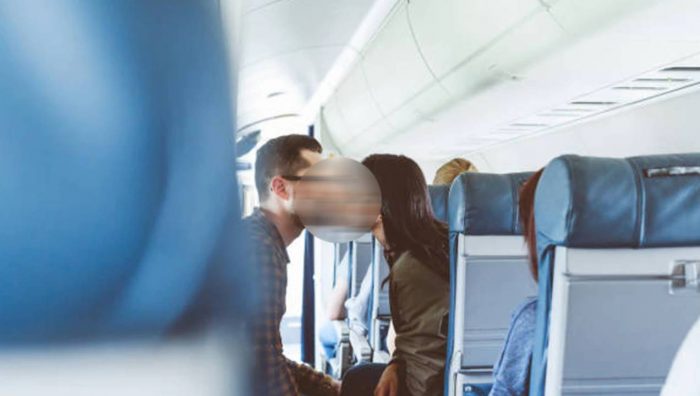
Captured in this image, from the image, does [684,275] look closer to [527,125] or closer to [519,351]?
[519,351]

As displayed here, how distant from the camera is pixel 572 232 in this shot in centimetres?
158

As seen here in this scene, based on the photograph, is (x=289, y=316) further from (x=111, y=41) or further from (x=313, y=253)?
(x=111, y=41)

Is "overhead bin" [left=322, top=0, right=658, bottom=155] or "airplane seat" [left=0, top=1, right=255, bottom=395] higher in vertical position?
"overhead bin" [left=322, top=0, right=658, bottom=155]

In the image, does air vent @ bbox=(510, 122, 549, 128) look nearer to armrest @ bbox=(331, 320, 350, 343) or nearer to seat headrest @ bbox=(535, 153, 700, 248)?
armrest @ bbox=(331, 320, 350, 343)

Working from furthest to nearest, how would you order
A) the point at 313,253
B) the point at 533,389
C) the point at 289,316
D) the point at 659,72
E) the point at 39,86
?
the point at 289,316
the point at 313,253
the point at 659,72
the point at 533,389
the point at 39,86

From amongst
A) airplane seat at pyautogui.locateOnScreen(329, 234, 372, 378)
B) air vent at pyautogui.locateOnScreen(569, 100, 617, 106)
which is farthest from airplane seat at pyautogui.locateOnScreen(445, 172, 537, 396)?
airplane seat at pyautogui.locateOnScreen(329, 234, 372, 378)

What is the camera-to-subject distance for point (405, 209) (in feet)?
9.19

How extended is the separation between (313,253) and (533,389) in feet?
17.1

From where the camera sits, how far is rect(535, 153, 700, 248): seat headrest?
158 centimetres

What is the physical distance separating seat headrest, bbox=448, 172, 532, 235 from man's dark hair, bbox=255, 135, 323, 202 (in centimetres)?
178

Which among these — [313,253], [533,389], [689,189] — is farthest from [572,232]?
[313,253]

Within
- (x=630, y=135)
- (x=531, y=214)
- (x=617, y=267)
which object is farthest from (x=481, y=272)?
(x=630, y=135)

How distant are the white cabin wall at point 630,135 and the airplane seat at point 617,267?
208cm

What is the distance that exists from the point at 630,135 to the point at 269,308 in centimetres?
401
